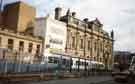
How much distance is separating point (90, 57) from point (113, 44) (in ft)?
53.1

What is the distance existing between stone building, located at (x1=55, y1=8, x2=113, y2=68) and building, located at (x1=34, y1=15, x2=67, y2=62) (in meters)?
2.63

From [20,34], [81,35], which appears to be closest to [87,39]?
[81,35]

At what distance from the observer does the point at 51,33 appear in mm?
50844

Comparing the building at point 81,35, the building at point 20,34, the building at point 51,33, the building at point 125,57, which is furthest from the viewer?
the building at point 81,35

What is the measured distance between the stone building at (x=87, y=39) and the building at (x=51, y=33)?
263 centimetres

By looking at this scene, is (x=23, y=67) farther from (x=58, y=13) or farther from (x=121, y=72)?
(x=58, y=13)

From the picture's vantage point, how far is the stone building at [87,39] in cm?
5672

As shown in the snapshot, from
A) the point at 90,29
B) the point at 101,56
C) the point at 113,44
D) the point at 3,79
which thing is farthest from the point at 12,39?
the point at 113,44

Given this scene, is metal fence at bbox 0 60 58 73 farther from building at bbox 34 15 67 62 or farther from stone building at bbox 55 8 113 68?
stone building at bbox 55 8 113 68

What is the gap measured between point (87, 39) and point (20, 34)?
22240 millimetres

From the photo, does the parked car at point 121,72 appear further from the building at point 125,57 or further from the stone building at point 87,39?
the stone building at point 87,39

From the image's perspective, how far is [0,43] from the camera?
41.5 m

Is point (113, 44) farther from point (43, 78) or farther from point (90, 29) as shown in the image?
point (43, 78)

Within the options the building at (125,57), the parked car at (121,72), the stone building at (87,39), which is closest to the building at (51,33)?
the stone building at (87,39)
